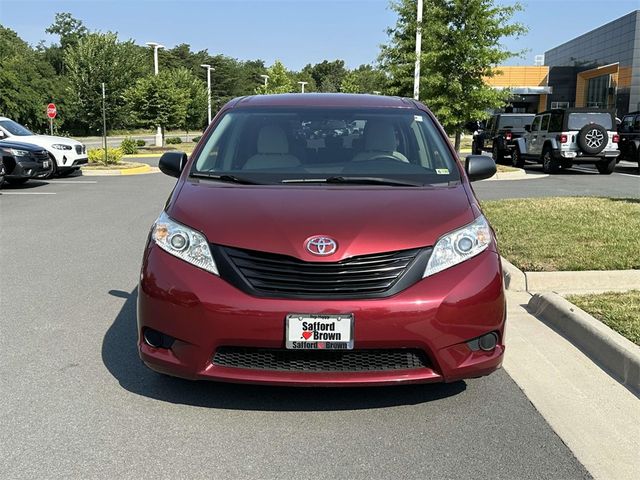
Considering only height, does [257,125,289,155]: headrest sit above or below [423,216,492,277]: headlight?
above

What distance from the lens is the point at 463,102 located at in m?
20.6

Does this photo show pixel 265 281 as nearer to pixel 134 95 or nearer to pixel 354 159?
pixel 354 159

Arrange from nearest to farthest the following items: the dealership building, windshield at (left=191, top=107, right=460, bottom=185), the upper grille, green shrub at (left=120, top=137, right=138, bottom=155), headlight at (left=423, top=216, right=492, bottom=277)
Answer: the upper grille, headlight at (left=423, top=216, right=492, bottom=277), windshield at (left=191, top=107, right=460, bottom=185), green shrub at (left=120, top=137, right=138, bottom=155), the dealership building

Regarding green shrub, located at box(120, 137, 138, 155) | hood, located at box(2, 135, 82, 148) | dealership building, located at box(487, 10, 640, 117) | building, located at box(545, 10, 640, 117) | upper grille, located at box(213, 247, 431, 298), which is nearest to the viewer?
upper grille, located at box(213, 247, 431, 298)

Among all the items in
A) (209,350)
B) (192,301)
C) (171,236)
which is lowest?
(209,350)

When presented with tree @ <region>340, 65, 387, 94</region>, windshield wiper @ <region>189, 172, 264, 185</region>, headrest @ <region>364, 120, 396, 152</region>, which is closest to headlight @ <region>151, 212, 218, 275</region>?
windshield wiper @ <region>189, 172, 264, 185</region>

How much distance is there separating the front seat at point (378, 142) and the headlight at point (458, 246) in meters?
1.09

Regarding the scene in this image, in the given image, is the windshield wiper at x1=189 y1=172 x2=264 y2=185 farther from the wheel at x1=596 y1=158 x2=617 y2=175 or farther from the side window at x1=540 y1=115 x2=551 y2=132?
the side window at x1=540 y1=115 x2=551 y2=132

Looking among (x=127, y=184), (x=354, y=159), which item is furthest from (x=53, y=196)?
(x=354, y=159)

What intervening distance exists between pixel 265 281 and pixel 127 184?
14.3 m

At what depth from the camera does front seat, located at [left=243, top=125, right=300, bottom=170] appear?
4.36m

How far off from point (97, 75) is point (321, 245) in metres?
56.8

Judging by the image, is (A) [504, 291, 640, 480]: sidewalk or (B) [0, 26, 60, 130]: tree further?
(B) [0, 26, 60, 130]: tree

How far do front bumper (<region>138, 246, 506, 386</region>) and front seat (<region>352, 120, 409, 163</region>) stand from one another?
1.33 metres
